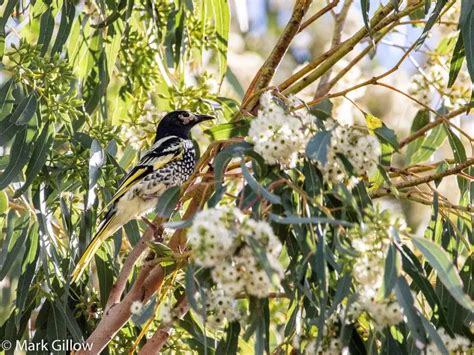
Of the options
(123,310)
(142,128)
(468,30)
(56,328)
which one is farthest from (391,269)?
(142,128)

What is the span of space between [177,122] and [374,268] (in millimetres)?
1910

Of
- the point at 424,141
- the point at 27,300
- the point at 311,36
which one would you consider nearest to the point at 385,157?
the point at 424,141

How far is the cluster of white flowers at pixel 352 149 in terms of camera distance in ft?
8.62

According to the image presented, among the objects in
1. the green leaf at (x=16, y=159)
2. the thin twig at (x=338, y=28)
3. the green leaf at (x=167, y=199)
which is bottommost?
the green leaf at (x=167, y=199)

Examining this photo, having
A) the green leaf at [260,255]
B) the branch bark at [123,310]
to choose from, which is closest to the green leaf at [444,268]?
the green leaf at [260,255]

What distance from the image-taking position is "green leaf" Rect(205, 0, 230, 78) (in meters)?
3.97

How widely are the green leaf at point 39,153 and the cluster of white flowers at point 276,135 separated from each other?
976mm

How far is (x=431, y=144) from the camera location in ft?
13.4

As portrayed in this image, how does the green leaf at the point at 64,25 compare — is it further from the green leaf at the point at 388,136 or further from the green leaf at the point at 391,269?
the green leaf at the point at 391,269

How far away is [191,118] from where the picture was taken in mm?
4176

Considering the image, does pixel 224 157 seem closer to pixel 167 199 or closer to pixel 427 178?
pixel 167 199

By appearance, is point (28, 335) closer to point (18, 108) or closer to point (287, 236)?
point (18, 108)

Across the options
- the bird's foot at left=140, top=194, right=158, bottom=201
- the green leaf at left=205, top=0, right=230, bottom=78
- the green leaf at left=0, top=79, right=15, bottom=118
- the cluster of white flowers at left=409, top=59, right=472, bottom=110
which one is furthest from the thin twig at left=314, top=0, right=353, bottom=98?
the green leaf at left=0, top=79, right=15, bottom=118

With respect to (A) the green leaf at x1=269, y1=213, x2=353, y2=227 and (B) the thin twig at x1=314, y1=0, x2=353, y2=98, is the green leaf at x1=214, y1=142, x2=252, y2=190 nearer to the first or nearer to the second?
(A) the green leaf at x1=269, y1=213, x2=353, y2=227
